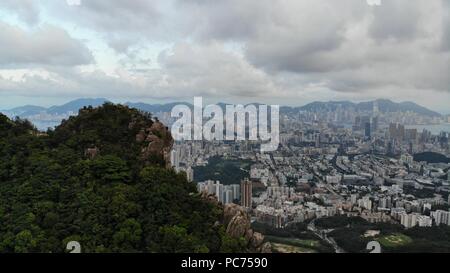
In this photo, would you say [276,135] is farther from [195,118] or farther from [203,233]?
[203,233]

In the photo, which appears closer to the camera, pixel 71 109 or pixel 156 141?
pixel 156 141

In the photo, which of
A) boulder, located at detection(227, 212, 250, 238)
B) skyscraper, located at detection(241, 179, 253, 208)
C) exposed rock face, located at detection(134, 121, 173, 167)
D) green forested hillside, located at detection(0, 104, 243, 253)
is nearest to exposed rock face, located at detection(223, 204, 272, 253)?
boulder, located at detection(227, 212, 250, 238)

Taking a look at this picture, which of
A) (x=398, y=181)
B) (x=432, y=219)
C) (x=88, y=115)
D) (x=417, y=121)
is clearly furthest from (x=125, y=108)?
(x=398, y=181)

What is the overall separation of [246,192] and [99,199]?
205 inches

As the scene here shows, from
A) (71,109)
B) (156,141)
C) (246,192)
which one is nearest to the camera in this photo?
(156,141)

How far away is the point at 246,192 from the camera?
340 inches

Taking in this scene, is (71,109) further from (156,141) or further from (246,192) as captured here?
(246,192)

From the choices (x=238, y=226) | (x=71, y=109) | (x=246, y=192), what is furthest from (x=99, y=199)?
(x=246, y=192)

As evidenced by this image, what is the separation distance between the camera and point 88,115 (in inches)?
233

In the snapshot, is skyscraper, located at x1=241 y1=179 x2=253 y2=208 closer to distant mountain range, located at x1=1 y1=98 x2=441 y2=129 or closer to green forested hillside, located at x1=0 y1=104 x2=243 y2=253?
distant mountain range, located at x1=1 y1=98 x2=441 y2=129

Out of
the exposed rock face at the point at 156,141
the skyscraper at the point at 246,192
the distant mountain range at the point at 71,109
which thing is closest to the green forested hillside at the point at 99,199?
the exposed rock face at the point at 156,141

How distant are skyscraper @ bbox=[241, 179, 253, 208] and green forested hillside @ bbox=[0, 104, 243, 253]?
3.40 m

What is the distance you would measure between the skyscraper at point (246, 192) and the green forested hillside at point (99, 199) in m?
3.40
